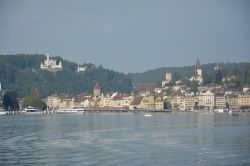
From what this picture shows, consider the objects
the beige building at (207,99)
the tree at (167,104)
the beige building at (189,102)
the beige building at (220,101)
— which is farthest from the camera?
the tree at (167,104)

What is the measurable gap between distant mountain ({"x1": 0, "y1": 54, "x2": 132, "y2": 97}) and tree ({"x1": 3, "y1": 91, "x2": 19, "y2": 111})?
23659mm

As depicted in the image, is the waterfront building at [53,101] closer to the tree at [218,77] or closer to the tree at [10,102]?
the tree at [10,102]

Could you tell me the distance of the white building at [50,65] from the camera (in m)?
153

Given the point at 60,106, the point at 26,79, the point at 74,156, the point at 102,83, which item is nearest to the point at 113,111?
the point at 60,106

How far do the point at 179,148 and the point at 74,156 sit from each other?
4.76 meters

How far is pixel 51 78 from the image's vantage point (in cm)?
14812

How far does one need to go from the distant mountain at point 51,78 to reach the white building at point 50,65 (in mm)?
956

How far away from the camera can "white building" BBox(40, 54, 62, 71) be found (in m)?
153

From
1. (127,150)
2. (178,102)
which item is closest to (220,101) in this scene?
(178,102)

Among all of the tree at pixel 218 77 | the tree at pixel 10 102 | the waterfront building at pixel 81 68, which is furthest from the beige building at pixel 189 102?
the waterfront building at pixel 81 68

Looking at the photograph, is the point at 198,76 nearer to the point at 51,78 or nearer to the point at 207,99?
the point at 207,99

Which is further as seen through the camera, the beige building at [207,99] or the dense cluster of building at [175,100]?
the beige building at [207,99]

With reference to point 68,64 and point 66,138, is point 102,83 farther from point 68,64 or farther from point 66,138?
point 66,138

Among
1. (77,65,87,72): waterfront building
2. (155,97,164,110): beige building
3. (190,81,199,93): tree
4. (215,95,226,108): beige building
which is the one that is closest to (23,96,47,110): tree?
(155,97,164,110): beige building
